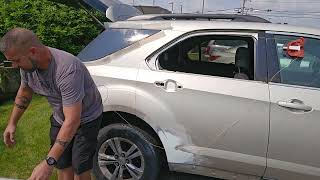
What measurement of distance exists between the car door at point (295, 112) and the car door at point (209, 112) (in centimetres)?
9

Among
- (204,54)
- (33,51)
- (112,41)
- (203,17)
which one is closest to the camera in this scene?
(33,51)

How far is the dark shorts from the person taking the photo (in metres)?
3.33

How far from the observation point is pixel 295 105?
3619 millimetres

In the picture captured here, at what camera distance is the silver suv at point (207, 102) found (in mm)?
3686

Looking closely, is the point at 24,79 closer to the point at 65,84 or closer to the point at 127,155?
the point at 65,84

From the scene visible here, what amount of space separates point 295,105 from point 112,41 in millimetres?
1824

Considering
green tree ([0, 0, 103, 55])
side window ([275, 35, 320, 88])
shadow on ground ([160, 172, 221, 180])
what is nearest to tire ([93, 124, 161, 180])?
shadow on ground ([160, 172, 221, 180])

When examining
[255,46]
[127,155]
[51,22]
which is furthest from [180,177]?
[51,22]

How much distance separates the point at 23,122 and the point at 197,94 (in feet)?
11.3

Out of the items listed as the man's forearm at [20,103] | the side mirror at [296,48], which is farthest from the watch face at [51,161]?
the side mirror at [296,48]

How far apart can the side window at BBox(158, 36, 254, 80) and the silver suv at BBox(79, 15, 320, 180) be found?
14 millimetres

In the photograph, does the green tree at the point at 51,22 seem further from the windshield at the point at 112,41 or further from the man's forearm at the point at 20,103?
the man's forearm at the point at 20,103

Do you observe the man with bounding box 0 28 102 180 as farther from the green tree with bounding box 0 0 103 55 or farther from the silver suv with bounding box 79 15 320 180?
the green tree with bounding box 0 0 103 55

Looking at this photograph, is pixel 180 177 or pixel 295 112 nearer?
pixel 295 112
